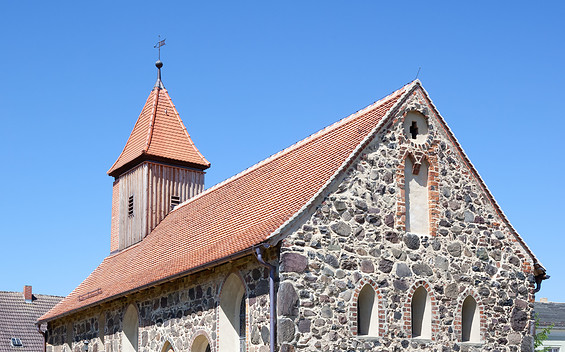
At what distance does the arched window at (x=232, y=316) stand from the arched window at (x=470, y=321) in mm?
5073

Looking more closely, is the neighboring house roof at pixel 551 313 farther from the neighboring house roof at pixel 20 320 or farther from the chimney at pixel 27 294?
the chimney at pixel 27 294

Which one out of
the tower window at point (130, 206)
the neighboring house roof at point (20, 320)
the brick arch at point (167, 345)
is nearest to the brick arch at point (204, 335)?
the brick arch at point (167, 345)

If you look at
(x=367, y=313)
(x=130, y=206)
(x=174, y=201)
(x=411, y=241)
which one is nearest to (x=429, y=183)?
(x=411, y=241)

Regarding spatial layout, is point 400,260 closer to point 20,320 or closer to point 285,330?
point 285,330

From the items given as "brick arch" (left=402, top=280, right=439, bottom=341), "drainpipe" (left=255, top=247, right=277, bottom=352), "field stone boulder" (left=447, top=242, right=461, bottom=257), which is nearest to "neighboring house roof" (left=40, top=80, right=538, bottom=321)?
"drainpipe" (left=255, top=247, right=277, bottom=352)

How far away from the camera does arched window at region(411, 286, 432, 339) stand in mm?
19469

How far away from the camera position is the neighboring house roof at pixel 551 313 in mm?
47375

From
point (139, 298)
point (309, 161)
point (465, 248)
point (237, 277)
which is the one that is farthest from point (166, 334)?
point (465, 248)

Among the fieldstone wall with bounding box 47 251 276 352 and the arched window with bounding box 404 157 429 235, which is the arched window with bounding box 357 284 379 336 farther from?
the fieldstone wall with bounding box 47 251 276 352

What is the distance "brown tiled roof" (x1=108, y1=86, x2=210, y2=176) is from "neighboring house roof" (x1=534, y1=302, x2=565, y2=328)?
24112 millimetres

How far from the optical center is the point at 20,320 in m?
44.1

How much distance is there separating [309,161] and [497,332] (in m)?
5.98

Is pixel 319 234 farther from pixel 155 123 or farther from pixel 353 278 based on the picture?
pixel 155 123

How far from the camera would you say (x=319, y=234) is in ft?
Answer: 60.3
